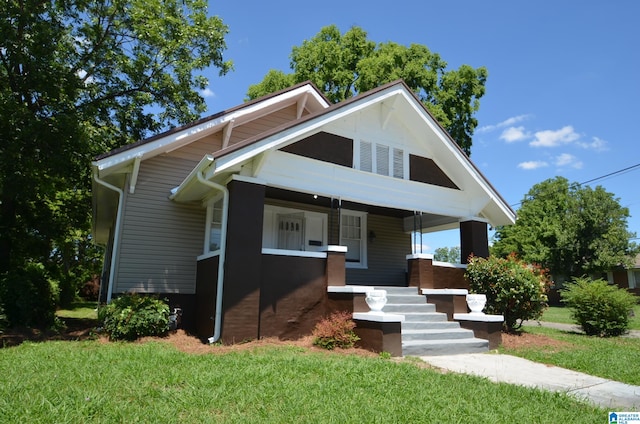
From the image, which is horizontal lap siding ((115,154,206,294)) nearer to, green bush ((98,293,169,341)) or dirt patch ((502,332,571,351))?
green bush ((98,293,169,341))

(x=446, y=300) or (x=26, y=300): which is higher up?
(x=446, y=300)

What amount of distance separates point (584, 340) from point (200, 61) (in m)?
13.4

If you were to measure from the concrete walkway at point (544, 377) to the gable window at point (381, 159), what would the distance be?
472 cm

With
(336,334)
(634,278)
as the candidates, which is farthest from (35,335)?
(634,278)

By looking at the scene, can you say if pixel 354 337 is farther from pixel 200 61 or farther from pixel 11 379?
pixel 200 61

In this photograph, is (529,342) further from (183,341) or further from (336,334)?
(183,341)

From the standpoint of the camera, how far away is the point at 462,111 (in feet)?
83.7

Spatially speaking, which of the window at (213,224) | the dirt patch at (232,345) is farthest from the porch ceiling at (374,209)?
the dirt patch at (232,345)

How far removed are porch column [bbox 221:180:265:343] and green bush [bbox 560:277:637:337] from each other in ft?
29.8

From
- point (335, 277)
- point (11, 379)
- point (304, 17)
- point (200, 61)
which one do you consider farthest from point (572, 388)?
point (200, 61)

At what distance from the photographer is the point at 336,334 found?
8.18m

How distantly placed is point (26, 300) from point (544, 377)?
1080 centimetres

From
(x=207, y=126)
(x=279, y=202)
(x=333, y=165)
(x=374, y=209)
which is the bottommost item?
(x=279, y=202)

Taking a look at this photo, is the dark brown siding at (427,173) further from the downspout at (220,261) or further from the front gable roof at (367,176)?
the downspout at (220,261)
